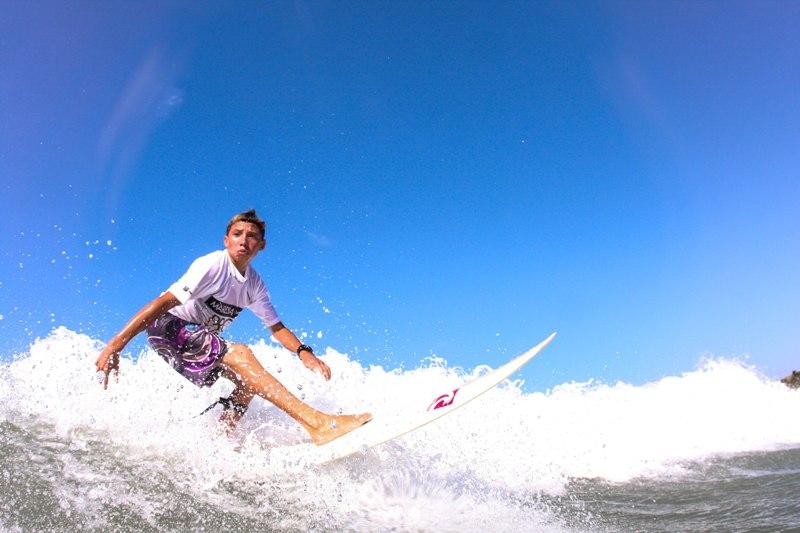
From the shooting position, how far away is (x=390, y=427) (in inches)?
160

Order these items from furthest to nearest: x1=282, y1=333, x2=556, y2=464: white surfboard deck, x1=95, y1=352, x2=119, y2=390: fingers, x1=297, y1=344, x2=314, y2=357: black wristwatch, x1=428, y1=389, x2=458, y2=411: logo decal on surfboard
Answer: x1=297, y1=344, x2=314, y2=357: black wristwatch < x1=428, y1=389, x2=458, y2=411: logo decal on surfboard < x1=282, y1=333, x2=556, y2=464: white surfboard deck < x1=95, y1=352, x2=119, y2=390: fingers

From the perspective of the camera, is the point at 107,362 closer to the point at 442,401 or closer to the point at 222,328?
the point at 222,328

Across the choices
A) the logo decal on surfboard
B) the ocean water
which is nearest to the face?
the ocean water

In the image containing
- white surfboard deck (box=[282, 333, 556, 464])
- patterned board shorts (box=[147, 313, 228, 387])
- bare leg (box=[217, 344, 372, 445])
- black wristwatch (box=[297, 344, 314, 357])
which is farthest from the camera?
black wristwatch (box=[297, 344, 314, 357])

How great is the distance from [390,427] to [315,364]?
1200 mm

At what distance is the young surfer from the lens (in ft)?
13.6

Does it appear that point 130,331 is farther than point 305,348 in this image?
No

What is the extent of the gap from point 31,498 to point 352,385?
22.3ft

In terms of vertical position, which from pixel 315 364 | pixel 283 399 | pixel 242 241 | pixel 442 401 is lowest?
pixel 442 401

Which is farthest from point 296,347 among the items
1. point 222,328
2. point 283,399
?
point 283,399

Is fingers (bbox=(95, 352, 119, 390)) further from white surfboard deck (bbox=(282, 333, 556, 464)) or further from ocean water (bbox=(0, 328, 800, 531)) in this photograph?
white surfboard deck (bbox=(282, 333, 556, 464))

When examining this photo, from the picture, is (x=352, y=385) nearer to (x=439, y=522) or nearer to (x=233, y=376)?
(x=233, y=376)

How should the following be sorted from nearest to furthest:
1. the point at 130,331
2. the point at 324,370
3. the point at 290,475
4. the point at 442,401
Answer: the point at 290,475, the point at 130,331, the point at 442,401, the point at 324,370

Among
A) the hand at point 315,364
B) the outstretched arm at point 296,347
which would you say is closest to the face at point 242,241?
the outstretched arm at point 296,347
